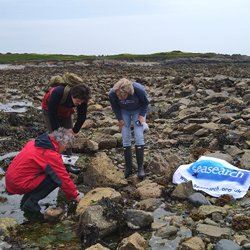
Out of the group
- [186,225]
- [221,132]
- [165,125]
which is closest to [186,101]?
[165,125]

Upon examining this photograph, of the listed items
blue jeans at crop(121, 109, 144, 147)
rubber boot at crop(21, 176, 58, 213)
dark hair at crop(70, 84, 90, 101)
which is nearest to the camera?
rubber boot at crop(21, 176, 58, 213)

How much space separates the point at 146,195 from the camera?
23.0 ft

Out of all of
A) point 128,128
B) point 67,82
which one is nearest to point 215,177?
point 128,128

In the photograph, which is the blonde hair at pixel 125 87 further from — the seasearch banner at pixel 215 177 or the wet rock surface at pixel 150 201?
the seasearch banner at pixel 215 177

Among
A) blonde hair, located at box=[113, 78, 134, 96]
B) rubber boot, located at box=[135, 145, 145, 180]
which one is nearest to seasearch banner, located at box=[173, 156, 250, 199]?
rubber boot, located at box=[135, 145, 145, 180]

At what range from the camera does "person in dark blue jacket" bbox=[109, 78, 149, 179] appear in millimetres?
7777

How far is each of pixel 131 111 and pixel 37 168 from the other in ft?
7.71

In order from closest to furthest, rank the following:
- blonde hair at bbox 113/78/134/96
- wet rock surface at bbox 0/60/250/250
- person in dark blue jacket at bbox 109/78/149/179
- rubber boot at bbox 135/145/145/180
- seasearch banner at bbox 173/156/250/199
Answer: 1. wet rock surface at bbox 0/60/250/250
2. seasearch banner at bbox 173/156/250/199
3. blonde hair at bbox 113/78/134/96
4. person in dark blue jacket at bbox 109/78/149/179
5. rubber boot at bbox 135/145/145/180

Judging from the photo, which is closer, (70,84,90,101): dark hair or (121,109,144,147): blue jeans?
(70,84,90,101): dark hair

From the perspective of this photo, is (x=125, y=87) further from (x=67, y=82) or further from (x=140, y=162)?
(x=140, y=162)

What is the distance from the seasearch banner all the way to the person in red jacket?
79.1 inches

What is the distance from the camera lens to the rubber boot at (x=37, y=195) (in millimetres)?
6551

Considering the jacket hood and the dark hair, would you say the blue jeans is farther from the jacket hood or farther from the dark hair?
the jacket hood

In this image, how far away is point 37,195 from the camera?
6617mm
